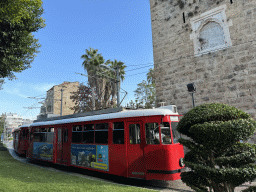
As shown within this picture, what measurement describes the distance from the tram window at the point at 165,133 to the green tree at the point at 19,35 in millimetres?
10250

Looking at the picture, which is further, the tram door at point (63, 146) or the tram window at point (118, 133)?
the tram door at point (63, 146)

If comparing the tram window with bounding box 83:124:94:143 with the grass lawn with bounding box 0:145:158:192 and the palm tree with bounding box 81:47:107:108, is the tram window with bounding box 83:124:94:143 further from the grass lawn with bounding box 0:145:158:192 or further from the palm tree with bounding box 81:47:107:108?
the palm tree with bounding box 81:47:107:108

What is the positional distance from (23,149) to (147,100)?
19.6m

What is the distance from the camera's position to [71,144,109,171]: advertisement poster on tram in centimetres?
803

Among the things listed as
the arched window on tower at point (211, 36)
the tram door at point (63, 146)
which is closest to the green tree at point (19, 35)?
the tram door at point (63, 146)

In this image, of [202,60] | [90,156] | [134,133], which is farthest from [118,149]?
[202,60]

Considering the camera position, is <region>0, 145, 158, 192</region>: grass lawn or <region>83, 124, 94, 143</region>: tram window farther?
<region>83, 124, 94, 143</region>: tram window

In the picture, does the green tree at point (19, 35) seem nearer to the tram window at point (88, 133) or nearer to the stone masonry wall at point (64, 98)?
the tram window at point (88, 133)

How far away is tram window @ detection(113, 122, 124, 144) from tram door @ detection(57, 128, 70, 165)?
11.6 feet

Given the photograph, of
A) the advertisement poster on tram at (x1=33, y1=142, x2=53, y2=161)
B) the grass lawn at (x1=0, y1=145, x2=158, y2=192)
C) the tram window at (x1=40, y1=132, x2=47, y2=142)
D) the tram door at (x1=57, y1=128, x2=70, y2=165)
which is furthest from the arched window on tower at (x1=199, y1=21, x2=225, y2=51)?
the tram window at (x1=40, y1=132, x2=47, y2=142)

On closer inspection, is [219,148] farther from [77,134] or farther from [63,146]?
[63,146]

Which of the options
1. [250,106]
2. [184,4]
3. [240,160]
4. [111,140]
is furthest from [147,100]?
[240,160]

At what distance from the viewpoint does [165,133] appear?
6.92 m

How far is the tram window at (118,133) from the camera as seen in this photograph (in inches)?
297
